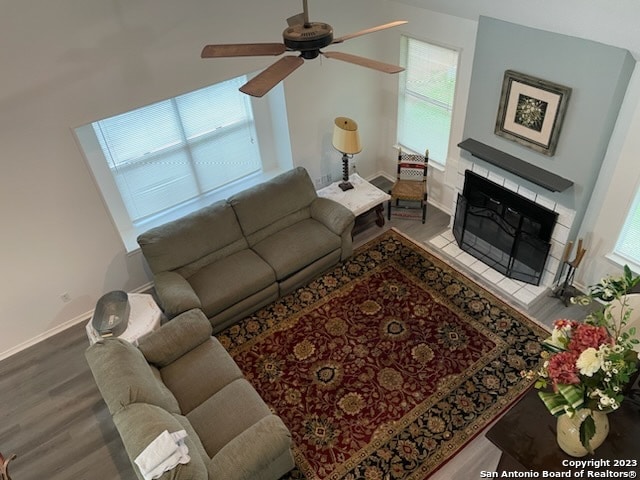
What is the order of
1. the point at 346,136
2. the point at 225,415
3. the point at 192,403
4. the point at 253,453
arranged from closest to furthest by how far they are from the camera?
the point at 253,453 → the point at 225,415 → the point at 192,403 → the point at 346,136

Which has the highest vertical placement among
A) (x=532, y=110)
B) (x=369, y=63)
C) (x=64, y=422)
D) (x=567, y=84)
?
(x=369, y=63)

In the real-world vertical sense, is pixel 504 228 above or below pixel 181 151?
below

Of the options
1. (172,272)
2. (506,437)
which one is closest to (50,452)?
(172,272)

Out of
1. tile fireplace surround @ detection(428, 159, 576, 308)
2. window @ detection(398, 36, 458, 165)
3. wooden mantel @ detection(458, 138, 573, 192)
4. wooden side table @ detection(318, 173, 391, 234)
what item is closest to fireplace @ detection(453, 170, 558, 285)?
tile fireplace surround @ detection(428, 159, 576, 308)

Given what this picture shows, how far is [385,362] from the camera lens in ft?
14.9

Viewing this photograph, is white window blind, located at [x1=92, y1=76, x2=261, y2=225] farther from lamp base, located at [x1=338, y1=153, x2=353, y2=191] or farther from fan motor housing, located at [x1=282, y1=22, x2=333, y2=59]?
fan motor housing, located at [x1=282, y1=22, x2=333, y2=59]

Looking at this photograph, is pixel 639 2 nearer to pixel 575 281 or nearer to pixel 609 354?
pixel 609 354

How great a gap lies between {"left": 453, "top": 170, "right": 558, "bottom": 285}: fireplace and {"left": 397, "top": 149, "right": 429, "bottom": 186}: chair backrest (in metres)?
0.69

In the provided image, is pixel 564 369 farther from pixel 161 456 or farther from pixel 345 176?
pixel 345 176

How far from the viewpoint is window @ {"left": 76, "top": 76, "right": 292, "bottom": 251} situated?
199 inches

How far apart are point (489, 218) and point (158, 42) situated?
152 inches

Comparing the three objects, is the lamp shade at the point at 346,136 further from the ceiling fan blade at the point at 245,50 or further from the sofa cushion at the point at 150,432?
the sofa cushion at the point at 150,432

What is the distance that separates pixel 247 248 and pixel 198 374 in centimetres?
166

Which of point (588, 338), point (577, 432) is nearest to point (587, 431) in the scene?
point (577, 432)
